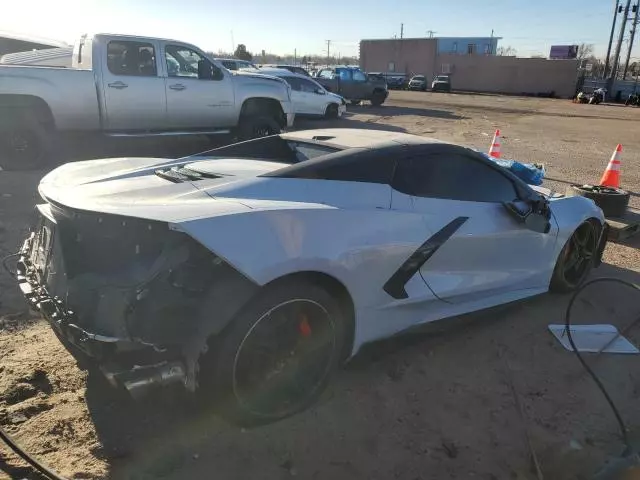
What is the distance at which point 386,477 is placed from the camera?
2508mm

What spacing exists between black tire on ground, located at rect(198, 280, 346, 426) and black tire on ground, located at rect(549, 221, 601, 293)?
2495 mm

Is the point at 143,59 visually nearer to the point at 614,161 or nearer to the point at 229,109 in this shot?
the point at 229,109

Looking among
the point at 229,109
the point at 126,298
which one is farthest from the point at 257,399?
the point at 229,109

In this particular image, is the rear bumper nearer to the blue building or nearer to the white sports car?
the white sports car

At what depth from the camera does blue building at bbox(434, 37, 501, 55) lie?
250ft

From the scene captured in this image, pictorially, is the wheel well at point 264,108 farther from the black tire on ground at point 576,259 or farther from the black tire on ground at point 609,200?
the black tire on ground at point 576,259

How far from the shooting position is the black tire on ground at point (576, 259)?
455 cm

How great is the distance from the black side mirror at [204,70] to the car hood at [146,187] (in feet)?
20.4

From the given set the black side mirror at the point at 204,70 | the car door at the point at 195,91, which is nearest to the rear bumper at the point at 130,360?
the car door at the point at 195,91

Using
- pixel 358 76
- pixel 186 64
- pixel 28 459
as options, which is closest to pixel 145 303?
pixel 28 459

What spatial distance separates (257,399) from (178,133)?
7.47 meters

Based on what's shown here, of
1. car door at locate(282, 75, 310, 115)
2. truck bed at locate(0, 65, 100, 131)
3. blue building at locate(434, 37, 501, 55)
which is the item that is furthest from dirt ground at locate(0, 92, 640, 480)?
blue building at locate(434, 37, 501, 55)

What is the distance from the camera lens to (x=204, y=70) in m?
9.56

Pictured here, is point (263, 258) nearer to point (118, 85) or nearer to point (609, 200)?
point (609, 200)
